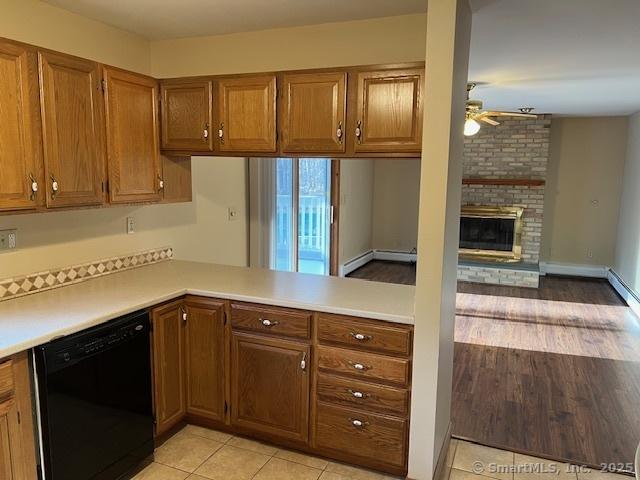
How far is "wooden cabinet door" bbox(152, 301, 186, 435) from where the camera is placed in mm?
A: 2592

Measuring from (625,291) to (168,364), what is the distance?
6.02 meters

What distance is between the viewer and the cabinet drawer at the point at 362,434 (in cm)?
239

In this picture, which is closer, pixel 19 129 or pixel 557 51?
pixel 19 129

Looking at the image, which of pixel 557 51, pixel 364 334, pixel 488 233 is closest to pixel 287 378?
pixel 364 334

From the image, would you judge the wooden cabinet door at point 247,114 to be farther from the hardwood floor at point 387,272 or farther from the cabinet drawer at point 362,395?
the hardwood floor at point 387,272

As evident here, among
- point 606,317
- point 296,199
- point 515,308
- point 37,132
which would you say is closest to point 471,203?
point 515,308

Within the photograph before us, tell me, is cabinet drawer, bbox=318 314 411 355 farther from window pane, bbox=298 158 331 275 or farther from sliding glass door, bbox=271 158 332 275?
window pane, bbox=298 158 331 275

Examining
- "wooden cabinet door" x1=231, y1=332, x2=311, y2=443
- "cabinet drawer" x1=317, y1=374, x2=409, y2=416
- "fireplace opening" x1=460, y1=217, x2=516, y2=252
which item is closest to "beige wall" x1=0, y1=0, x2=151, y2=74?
"wooden cabinet door" x1=231, y1=332, x2=311, y2=443

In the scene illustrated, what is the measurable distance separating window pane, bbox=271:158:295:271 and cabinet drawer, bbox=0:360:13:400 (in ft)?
9.55

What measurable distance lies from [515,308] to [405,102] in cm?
430

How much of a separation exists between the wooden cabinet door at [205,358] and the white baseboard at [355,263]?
414 centimetres

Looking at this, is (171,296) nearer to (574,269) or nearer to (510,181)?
(510,181)

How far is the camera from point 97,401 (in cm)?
221

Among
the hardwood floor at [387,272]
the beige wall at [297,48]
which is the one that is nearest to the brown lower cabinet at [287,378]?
the beige wall at [297,48]
